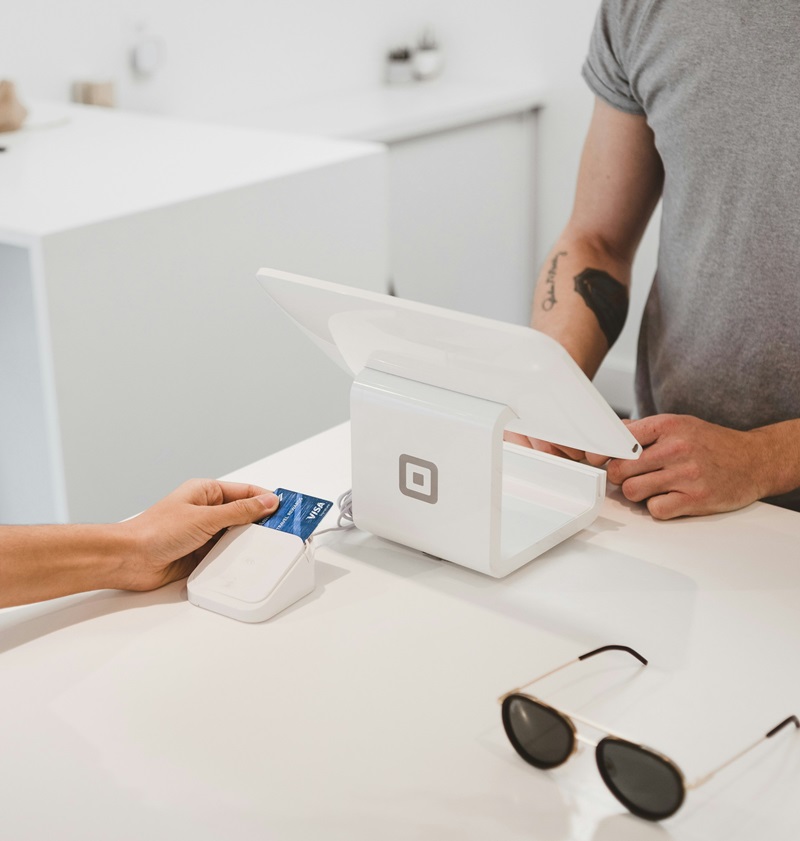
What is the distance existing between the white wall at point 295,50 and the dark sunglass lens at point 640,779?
2.34m

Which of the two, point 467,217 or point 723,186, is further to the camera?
point 467,217

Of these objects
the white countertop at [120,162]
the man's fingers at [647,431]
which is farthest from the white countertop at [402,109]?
the man's fingers at [647,431]

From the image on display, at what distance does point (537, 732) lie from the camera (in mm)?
757

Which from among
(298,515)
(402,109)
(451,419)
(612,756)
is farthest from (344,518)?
(402,109)

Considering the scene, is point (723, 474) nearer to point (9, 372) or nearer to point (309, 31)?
point (9, 372)

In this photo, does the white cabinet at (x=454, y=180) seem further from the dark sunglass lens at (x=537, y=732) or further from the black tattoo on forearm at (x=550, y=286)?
the dark sunglass lens at (x=537, y=732)

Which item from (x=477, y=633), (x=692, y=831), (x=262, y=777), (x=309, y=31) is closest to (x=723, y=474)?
(x=477, y=633)

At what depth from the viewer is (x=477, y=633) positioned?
93cm

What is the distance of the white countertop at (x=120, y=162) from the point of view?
173 centimetres

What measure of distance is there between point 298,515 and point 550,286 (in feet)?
2.18

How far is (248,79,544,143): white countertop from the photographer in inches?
116

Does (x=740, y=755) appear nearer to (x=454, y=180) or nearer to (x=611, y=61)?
(x=611, y=61)

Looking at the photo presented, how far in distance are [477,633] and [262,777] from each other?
0.24m

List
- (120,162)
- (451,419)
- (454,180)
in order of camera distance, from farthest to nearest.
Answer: (454,180), (120,162), (451,419)
